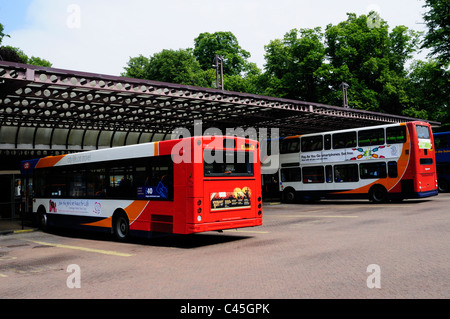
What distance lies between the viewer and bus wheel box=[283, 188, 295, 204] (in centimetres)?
2780

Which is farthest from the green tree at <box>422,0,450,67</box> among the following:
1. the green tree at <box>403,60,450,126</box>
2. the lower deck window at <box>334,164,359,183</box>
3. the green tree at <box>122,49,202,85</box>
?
the green tree at <box>122,49,202,85</box>

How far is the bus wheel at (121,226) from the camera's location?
1288 centimetres

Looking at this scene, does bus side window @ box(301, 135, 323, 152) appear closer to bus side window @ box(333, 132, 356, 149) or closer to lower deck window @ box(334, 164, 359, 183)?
bus side window @ box(333, 132, 356, 149)

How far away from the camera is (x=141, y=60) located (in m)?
63.7

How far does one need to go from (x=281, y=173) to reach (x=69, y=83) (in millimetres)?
16390

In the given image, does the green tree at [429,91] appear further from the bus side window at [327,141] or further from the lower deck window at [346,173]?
the lower deck window at [346,173]

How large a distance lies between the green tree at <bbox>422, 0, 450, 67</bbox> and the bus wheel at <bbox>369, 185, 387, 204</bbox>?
1839 centimetres

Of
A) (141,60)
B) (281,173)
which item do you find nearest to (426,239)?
(281,173)

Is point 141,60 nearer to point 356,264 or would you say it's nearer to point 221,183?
point 221,183

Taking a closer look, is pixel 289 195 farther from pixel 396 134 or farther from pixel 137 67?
A: pixel 137 67

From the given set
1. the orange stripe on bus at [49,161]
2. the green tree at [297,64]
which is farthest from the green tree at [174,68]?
the orange stripe on bus at [49,161]

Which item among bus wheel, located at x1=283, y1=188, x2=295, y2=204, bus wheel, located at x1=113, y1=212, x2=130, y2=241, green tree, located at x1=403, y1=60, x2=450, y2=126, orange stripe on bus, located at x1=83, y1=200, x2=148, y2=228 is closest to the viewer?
orange stripe on bus, located at x1=83, y1=200, x2=148, y2=228

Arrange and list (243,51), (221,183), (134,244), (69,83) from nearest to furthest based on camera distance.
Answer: (221,183), (134,244), (69,83), (243,51)
